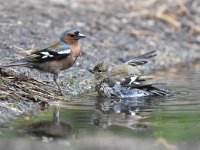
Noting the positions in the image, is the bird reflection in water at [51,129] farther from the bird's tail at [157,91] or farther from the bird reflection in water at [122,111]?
the bird's tail at [157,91]

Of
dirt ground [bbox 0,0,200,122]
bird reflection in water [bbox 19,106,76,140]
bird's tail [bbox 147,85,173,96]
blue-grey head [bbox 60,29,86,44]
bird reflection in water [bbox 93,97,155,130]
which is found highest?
dirt ground [bbox 0,0,200,122]

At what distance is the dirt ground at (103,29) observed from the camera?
42.7ft

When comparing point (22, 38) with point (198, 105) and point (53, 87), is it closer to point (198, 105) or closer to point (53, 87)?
point (53, 87)

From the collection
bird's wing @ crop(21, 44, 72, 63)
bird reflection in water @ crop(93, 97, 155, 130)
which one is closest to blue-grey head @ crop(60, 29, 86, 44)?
bird's wing @ crop(21, 44, 72, 63)

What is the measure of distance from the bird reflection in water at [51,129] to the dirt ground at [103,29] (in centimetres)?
293

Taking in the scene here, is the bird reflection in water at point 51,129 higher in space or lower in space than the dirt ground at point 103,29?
lower

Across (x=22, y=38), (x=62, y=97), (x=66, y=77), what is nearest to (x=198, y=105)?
(x=62, y=97)

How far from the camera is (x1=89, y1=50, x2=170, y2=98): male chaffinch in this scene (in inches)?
414

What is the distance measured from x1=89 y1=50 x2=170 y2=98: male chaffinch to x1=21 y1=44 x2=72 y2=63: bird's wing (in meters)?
0.78

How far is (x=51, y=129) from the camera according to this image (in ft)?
25.3

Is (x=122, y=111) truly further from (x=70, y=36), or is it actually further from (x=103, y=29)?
(x=103, y=29)

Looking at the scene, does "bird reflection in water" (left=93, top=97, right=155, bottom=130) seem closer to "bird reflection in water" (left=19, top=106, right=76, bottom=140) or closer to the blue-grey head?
"bird reflection in water" (left=19, top=106, right=76, bottom=140)

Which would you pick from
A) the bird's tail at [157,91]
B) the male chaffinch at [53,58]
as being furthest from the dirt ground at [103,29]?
the bird's tail at [157,91]

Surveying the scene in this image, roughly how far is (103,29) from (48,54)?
5930mm
